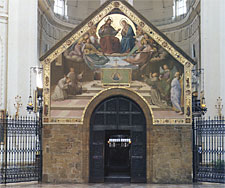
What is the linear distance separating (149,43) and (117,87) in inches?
105

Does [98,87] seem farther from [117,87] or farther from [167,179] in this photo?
[167,179]

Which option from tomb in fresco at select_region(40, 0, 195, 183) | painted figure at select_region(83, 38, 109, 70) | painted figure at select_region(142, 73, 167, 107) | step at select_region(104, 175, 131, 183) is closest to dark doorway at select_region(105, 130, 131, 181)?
step at select_region(104, 175, 131, 183)

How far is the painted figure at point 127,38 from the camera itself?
22.6 m

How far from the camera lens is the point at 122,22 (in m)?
22.6

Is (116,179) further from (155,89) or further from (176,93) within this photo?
(176,93)

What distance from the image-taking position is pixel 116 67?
73.7 feet

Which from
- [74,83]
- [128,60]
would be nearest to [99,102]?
[74,83]

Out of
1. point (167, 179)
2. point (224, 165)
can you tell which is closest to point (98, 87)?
point (167, 179)

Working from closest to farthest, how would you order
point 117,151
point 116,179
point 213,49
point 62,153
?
point 62,153, point 116,179, point 213,49, point 117,151

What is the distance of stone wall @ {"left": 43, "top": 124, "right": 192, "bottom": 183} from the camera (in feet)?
71.0

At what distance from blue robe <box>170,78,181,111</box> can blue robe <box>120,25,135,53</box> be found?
2711mm

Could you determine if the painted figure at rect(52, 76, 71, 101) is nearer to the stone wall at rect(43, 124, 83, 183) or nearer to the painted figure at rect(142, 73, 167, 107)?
the stone wall at rect(43, 124, 83, 183)

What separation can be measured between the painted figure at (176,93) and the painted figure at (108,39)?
3167 millimetres

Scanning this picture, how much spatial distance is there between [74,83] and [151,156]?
16.8 ft
